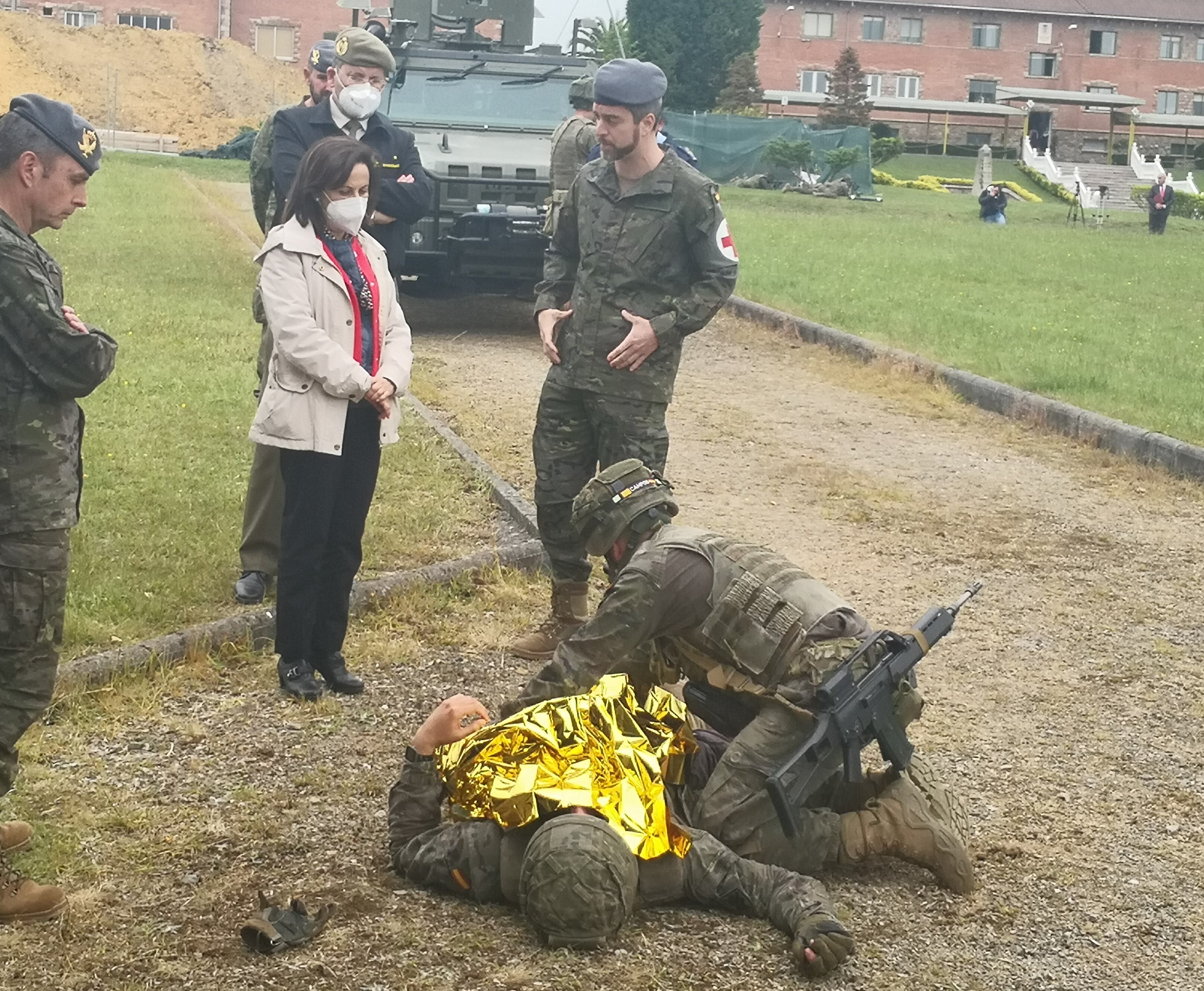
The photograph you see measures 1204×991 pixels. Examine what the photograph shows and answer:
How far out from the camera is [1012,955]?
3768 mm

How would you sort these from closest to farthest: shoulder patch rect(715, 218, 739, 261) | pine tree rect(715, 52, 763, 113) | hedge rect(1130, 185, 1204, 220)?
shoulder patch rect(715, 218, 739, 261) → hedge rect(1130, 185, 1204, 220) → pine tree rect(715, 52, 763, 113)

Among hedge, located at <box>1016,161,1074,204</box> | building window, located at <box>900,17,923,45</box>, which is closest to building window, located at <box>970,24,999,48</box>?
building window, located at <box>900,17,923,45</box>

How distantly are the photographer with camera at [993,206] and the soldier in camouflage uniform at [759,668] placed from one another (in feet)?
99.2

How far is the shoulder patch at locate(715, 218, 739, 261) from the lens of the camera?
18.5 feet

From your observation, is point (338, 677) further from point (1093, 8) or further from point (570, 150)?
point (1093, 8)

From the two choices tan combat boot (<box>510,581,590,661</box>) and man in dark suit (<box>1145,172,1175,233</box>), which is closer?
tan combat boot (<box>510,581,590,661</box>)

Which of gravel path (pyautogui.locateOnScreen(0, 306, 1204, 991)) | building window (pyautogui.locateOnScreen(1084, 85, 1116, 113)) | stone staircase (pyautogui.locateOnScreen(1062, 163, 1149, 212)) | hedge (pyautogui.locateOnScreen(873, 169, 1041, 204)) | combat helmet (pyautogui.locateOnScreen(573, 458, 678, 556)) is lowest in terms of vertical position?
gravel path (pyautogui.locateOnScreen(0, 306, 1204, 991))

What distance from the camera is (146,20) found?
66.2 m

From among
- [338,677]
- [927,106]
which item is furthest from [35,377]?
[927,106]

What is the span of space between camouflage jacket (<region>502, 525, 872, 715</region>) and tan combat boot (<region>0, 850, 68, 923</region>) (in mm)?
1131

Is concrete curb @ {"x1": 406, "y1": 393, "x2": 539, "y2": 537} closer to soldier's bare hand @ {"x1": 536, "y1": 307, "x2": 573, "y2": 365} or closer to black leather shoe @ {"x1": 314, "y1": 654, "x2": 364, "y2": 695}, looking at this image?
soldier's bare hand @ {"x1": 536, "y1": 307, "x2": 573, "y2": 365}

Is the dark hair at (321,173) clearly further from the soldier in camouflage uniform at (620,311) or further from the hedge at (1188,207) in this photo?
the hedge at (1188,207)

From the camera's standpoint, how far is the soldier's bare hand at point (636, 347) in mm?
5539

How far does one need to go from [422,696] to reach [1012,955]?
2271mm
